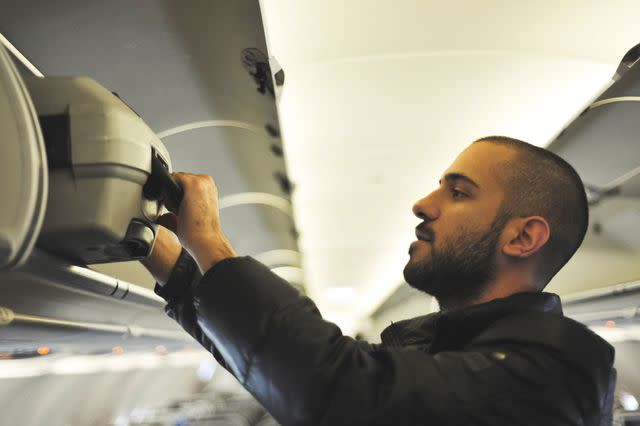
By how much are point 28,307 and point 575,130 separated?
8.34ft

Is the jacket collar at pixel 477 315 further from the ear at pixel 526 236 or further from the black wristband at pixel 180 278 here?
the black wristband at pixel 180 278

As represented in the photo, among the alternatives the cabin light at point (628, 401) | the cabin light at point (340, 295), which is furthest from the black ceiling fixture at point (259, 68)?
the cabin light at point (340, 295)

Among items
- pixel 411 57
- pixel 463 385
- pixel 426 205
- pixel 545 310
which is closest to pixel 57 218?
pixel 463 385

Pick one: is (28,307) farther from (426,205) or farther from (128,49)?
(426,205)

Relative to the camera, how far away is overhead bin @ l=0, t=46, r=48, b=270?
2.74 ft

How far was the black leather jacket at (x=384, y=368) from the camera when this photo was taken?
0.98 meters

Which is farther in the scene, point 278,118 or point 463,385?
point 278,118

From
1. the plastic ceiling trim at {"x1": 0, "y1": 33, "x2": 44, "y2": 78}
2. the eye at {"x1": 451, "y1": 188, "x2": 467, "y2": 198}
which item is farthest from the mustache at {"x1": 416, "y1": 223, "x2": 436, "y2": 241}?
the plastic ceiling trim at {"x1": 0, "y1": 33, "x2": 44, "y2": 78}

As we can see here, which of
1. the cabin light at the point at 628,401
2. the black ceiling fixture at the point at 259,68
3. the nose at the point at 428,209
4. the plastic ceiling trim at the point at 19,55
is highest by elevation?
the plastic ceiling trim at the point at 19,55

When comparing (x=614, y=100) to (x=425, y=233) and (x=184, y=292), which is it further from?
(x=184, y=292)

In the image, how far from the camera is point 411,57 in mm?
2250

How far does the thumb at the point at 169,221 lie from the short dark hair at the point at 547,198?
89 cm

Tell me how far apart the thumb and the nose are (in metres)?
0.69

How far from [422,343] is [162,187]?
2.73 ft
